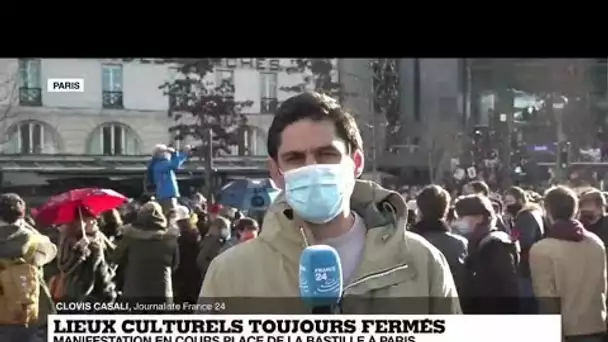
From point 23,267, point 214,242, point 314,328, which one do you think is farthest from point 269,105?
point 23,267

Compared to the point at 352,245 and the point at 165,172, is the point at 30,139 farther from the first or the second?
the point at 352,245

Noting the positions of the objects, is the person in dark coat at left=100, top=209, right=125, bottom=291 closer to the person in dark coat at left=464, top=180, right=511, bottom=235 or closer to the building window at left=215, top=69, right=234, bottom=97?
the building window at left=215, top=69, right=234, bottom=97

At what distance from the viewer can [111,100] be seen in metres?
3.23

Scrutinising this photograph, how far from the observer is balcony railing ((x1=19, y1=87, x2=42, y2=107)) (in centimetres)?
321

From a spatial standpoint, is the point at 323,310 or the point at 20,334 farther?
the point at 20,334

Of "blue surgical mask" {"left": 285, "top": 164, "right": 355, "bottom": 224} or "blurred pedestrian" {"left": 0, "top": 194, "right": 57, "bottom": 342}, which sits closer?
"blue surgical mask" {"left": 285, "top": 164, "right": 355, "bottom": 224}

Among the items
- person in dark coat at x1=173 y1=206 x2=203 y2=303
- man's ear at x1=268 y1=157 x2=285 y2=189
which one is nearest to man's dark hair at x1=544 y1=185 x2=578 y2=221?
man's ear at x1=268 y1=157 x2=285 y2=189

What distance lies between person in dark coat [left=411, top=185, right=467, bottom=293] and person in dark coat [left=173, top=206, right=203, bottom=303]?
→ 90 cm

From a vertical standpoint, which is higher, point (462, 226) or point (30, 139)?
point (30, 139)

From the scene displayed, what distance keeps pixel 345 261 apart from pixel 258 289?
0.37 m

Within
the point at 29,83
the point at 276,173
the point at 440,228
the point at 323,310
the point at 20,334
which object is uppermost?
the point at 29,83

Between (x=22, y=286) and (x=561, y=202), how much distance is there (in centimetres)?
226

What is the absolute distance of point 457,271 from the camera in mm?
3240
